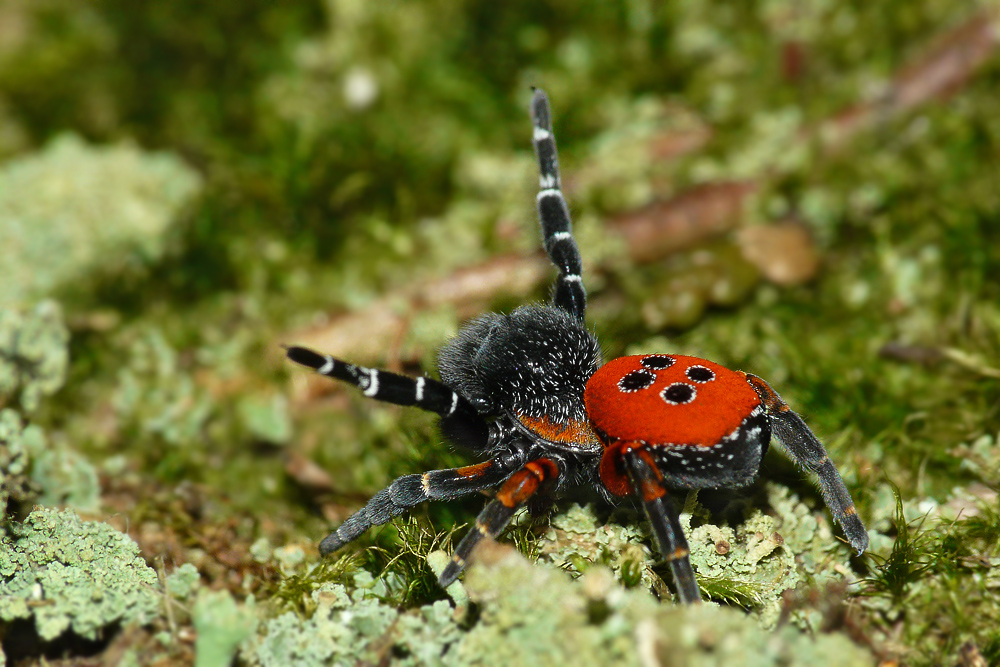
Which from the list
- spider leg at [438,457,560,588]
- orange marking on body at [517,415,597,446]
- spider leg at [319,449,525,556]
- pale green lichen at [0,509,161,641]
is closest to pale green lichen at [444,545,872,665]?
spider leg at [438,457,560,588]

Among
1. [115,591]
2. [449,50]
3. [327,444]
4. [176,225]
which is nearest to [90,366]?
[176,225]

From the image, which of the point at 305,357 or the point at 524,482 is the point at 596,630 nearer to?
the point at 524,482

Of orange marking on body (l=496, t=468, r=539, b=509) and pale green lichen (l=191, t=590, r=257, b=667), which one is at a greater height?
orange marking on body (l=496, t=468, r=539, b=509)

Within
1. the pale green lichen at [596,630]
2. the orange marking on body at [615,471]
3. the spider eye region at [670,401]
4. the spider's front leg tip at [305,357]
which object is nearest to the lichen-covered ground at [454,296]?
the pale green lichen at [596,630]

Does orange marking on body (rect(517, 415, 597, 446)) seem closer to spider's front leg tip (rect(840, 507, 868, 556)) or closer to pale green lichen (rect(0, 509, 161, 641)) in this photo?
spider's front leg tip (rect(840, 507, 868, 556))

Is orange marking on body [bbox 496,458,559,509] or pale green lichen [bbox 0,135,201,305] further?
pale green lichen [bbox 0,135,201,305]

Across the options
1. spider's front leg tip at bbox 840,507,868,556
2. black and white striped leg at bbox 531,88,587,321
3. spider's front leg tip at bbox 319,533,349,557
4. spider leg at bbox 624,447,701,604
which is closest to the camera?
spider leg at bbox 624,447,701,604

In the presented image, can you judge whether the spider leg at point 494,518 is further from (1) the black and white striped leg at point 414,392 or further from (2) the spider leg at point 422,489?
(1) the black and white striped leg at point 414,392

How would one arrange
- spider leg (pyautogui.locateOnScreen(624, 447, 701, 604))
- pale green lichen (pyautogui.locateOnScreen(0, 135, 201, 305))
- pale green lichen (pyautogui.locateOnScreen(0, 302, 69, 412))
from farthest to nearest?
pale green lichen (pyautogui.locateOnScreen(0, 135, 201, 305)) < pale green lichen (pyautogui.locateOnScreen(0, 302, 69, 412)) < spider leg (pyautogui.locateOnScreen(624, 447, 701, 604))
